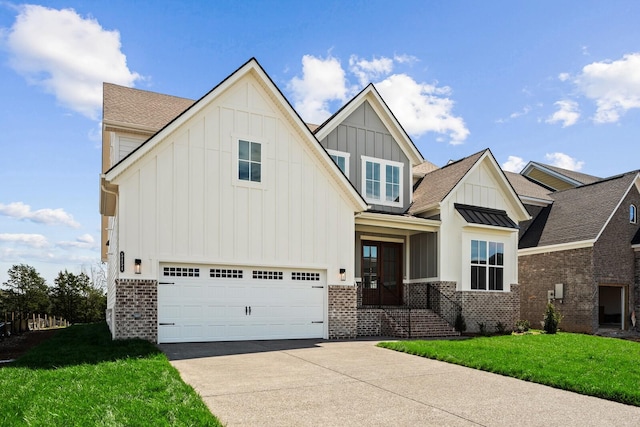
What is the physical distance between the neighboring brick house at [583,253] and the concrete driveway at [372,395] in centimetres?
1204

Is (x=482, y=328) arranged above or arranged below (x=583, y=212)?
below

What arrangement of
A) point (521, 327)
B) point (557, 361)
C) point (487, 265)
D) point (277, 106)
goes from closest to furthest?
point (557, 361) → point (277, 106) → point (487, 265) → point (521, 327)

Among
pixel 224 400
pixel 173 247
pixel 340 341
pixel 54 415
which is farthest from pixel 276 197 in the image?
pixel 54 415

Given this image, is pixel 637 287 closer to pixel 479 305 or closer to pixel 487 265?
pixel 487 265

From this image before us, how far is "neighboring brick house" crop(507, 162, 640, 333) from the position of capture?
19797 millimetres

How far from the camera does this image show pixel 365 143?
18406 mm

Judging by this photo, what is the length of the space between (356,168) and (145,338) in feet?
29.6

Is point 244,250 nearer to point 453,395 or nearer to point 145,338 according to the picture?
point 145,338

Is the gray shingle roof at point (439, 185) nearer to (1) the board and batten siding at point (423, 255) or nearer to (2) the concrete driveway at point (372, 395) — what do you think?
(1) the board and batten siding at point (423, 255)

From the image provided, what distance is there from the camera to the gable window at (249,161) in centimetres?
1410

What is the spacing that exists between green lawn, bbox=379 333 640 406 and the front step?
219 cm

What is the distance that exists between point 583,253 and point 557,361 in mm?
11131

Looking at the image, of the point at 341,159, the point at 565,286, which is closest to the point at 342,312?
the point at 341,159

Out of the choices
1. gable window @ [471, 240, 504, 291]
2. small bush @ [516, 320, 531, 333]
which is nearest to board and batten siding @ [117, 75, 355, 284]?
gable window @ [471, 240, 504, 291]
